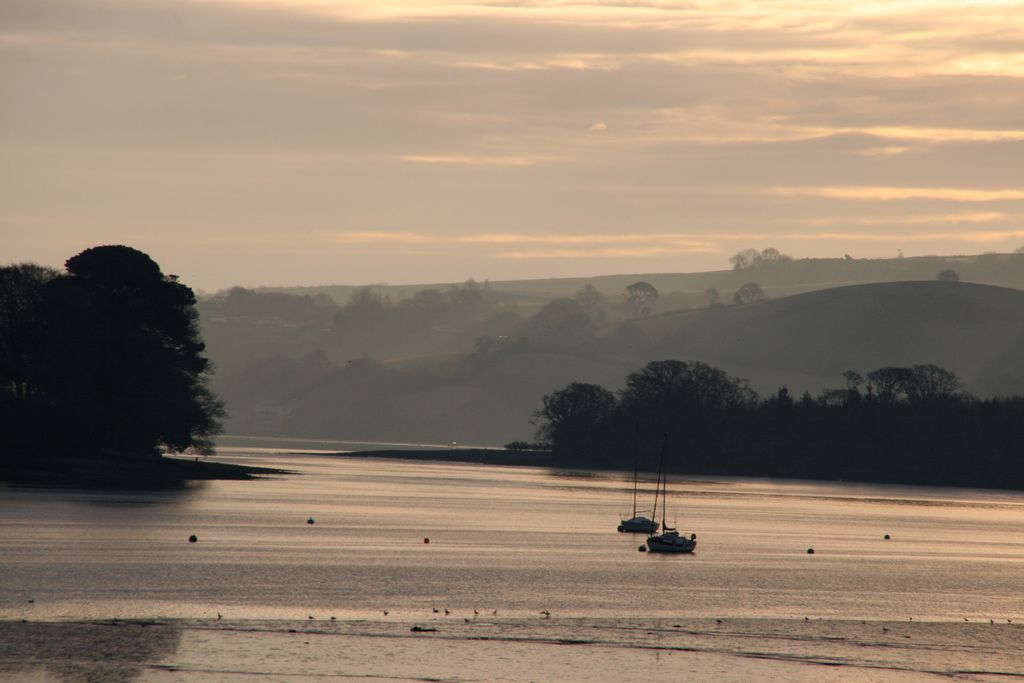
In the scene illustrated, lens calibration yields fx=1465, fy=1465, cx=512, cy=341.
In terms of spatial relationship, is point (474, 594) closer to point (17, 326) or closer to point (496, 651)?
point (496, 651)

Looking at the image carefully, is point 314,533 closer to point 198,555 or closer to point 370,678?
point 198,555

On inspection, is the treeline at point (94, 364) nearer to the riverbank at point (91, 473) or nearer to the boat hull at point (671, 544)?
the riverbank at point (91, 473)

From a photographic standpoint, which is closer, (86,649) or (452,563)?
(86,649)

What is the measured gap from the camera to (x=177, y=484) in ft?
536

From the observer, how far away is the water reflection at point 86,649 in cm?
5275

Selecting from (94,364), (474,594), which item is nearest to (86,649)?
(474,594)

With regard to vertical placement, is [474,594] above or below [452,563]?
below

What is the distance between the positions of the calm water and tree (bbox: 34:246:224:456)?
909 cm

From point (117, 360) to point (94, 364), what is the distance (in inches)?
106

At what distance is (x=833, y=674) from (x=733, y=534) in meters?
73.7

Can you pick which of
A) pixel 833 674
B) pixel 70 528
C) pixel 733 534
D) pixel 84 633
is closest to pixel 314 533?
pixel 70 528

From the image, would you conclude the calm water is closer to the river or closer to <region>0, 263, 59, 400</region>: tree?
the river

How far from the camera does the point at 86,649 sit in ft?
186

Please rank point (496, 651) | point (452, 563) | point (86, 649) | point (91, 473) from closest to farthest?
1. point (86, 649)
2. point (496, 651)
3. point (452, 563)
4. point (91, 473)
